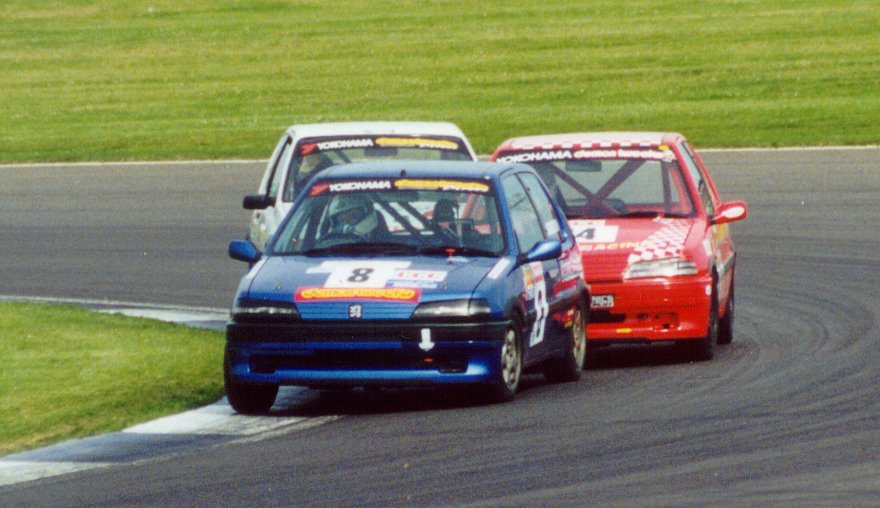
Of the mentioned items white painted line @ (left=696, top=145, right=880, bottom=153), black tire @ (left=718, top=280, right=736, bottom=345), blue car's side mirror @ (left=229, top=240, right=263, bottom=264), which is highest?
blue car's side mirror @ (left=229, top=240, right=263, bottom=264)

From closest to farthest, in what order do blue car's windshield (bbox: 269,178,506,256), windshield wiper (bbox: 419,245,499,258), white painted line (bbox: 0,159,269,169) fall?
windshield wiper (bbox: 419,245,499,258)
blue car's windshield (bbox: 269,178,506,256)
white painted line (bbox: 0,159,269,169)

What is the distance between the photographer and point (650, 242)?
41.0 feet

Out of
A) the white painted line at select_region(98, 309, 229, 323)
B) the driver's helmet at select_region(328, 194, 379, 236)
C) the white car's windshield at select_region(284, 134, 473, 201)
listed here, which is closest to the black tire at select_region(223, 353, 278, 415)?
the driver's helmet at select_region(328, 194, 379, 236)

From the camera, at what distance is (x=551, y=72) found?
134 ft

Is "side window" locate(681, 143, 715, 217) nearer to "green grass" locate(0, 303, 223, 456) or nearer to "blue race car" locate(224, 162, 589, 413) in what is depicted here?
"blue race car" locate(224, 162, 589, 413)

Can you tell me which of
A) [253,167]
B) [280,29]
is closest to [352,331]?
[253,167]

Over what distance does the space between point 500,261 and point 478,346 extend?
695 millimetres

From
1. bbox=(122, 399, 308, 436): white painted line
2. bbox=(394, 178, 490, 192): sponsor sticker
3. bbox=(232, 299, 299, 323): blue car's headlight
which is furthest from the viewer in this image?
bbox=(394, 178, 490, 192): sponsor sticker

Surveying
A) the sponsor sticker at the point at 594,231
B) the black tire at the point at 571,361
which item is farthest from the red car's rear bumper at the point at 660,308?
the black tire at the point at 571,361

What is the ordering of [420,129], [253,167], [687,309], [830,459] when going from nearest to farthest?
[830,459] → [687,309] → [420,129] → [253,167]

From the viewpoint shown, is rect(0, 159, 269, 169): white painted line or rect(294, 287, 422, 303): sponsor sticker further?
rect(0, 159, 269, 169): white painted line

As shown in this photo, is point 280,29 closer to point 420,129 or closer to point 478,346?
point 420,129

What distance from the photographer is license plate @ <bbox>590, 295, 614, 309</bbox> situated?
1242cm

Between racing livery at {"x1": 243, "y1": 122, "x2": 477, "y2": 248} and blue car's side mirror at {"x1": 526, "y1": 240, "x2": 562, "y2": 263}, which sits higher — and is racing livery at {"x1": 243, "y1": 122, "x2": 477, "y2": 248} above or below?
below
